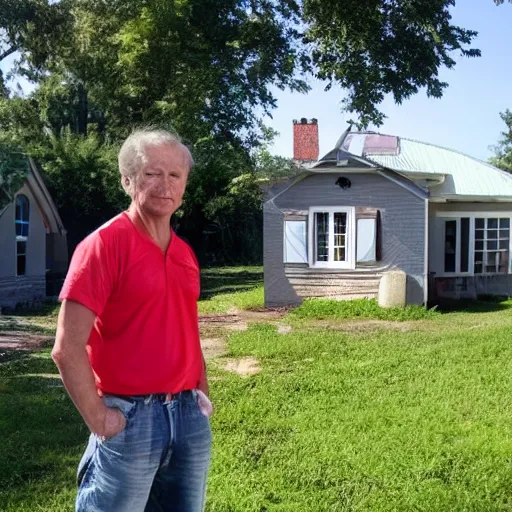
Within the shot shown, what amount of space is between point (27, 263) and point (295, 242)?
7.42 meters

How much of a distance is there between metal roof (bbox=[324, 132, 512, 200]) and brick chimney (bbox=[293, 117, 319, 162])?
11452 mm

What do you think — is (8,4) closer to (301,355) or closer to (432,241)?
(432,241)

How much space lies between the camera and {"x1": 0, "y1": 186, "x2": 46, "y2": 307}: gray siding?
17594 millimetres

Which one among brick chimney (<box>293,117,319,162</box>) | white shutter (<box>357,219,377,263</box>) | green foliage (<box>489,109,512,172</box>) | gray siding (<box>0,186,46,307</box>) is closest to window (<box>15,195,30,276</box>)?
gray siding (<box>0,186,46,307</box>)

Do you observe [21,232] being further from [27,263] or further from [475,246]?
[475,246]

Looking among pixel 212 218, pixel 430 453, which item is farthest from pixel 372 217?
pixel 212 218

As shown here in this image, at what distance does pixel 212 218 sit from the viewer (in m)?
30.4

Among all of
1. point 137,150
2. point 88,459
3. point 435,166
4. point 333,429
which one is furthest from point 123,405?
point 435,166

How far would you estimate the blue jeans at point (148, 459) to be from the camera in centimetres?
251

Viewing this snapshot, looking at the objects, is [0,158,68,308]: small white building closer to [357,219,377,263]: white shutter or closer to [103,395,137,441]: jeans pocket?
[357,219,377,263]: white shutter

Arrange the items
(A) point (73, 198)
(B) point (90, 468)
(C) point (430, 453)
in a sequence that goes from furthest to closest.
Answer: (A) point (73, 198), (C) point (430, 453), (B) point (90, 468)

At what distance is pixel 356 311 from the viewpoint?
15258mm

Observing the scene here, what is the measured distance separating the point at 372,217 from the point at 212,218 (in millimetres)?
15156

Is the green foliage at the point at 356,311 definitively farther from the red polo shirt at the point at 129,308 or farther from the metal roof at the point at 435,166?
the red polo shirt at the point at 129,308
